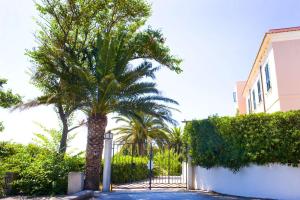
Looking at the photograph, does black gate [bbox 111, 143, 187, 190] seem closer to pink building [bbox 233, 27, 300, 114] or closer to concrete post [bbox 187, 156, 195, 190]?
concrete post [bbox 187, 156, 195, 190]

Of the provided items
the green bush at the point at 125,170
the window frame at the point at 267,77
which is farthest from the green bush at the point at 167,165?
the window frame at the point at 267,77

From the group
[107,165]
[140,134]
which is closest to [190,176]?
[107,165]

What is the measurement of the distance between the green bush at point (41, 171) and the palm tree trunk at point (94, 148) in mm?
598

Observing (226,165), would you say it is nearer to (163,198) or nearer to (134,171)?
(163,198)

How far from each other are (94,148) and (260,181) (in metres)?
7.76

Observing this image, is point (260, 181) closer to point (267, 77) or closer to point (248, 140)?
point (248, 140)

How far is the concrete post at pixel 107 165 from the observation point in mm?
14781

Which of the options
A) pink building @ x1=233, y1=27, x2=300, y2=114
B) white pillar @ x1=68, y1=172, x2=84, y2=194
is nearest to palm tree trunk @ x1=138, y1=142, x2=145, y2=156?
pink building @ x1=233, y1=27, x2=300, y2=114

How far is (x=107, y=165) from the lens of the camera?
15.1 m

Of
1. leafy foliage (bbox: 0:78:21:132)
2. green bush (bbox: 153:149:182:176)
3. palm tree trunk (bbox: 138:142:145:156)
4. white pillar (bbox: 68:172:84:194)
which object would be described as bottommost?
white pillar (bbox: 68:172:84:194)

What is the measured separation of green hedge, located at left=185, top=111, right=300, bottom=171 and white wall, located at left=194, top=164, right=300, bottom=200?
0.32 metres

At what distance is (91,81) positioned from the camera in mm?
13805

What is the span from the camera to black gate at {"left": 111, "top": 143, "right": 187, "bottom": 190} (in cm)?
1766

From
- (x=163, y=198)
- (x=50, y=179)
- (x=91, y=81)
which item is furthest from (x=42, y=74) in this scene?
(x=163, y=198)
